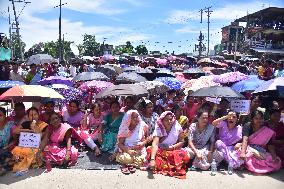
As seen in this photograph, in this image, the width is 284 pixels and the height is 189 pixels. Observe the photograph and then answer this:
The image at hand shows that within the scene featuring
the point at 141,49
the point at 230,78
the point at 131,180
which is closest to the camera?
the point at 131,180

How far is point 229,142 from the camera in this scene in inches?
267

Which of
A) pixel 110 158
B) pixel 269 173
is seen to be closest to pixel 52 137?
pixel 110 158

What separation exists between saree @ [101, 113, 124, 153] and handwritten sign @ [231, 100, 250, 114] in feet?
7.29

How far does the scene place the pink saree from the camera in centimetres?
641

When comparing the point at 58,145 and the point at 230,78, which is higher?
the point at 230,78

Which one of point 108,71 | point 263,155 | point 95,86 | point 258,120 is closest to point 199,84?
point 95,86

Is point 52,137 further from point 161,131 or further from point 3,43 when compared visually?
point 3,43

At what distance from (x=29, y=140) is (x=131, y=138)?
1.80 meters


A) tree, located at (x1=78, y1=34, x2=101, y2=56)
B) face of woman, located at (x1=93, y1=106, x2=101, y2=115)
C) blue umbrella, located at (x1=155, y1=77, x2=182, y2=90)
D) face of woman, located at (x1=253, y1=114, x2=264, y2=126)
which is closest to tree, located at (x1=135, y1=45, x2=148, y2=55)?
tree, located at (x1=78, y1=34, x2=101, y2=56)

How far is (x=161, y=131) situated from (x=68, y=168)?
1769mm

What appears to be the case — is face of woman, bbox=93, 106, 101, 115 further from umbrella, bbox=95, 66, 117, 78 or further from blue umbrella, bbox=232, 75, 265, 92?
umbrella, bbox=95, 66, 117, 78

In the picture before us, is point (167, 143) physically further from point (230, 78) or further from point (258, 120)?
point (230, 78)

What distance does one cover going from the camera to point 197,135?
268 inches

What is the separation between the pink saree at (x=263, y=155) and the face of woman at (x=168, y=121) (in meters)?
1.43
